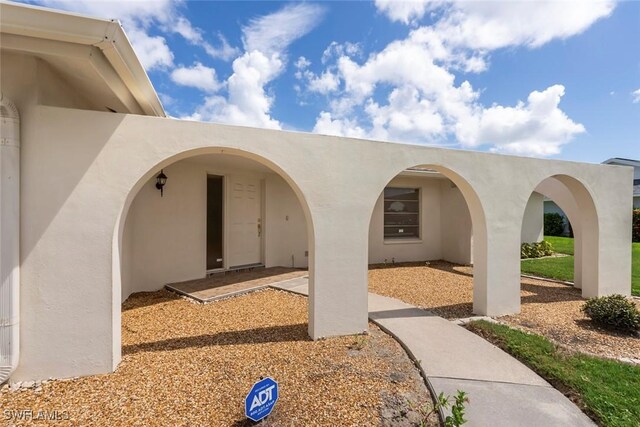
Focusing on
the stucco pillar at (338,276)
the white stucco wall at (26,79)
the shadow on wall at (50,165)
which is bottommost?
the stucco pillar at (338,276)

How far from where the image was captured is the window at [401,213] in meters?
11.9

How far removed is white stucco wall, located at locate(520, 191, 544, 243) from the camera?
45.8ft

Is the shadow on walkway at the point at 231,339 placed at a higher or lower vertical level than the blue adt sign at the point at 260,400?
lower

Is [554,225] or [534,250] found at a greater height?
[554,225]

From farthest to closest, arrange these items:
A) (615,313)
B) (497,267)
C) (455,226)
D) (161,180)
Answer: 1. (455,226)
2. (161,180)
3. (497,267)
4. (615,313)

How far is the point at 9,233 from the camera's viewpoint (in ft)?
10.4

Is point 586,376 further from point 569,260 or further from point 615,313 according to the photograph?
point 569,260

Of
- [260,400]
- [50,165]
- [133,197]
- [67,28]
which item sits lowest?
[260,400]

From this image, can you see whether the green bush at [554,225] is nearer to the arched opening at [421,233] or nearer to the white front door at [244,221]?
the arched opening at [421,233]

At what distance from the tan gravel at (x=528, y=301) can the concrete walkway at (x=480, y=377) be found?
137 centimetres

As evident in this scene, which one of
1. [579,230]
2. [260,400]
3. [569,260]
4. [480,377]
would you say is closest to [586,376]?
[480,377]

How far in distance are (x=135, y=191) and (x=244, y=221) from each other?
5323 millimetres

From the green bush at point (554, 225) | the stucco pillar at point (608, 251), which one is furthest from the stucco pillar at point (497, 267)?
the green bush at point (554, 225)

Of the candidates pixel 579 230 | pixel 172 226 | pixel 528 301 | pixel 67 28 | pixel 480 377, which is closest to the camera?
pixel 67 28
